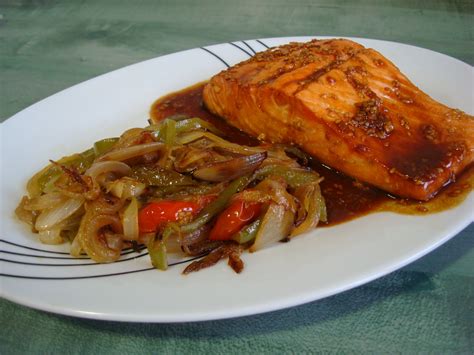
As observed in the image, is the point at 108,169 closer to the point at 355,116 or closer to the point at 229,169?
the point at 229,169

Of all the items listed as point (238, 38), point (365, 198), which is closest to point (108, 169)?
point (365, 198)

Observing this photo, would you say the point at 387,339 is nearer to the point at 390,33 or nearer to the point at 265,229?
the point at 265,229

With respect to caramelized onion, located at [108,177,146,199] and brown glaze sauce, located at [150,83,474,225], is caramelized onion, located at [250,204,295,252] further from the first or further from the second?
caramelized onion, located at [108,177,146,199]

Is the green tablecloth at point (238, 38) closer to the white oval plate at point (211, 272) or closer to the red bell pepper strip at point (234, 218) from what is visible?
the white oval plate at point (211, 272)

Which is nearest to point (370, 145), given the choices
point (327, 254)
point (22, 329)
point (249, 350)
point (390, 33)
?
point (327, 254)

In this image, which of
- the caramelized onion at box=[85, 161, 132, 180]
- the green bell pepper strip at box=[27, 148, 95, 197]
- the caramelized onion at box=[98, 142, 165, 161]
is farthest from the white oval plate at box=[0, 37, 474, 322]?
the caramelized onion at box=[98, 142, 165, 161]

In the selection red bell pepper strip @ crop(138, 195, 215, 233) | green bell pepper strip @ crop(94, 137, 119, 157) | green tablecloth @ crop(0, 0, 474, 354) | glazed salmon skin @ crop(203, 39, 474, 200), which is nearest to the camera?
green tablecloth @ crop(0, 0, 474, 354)
